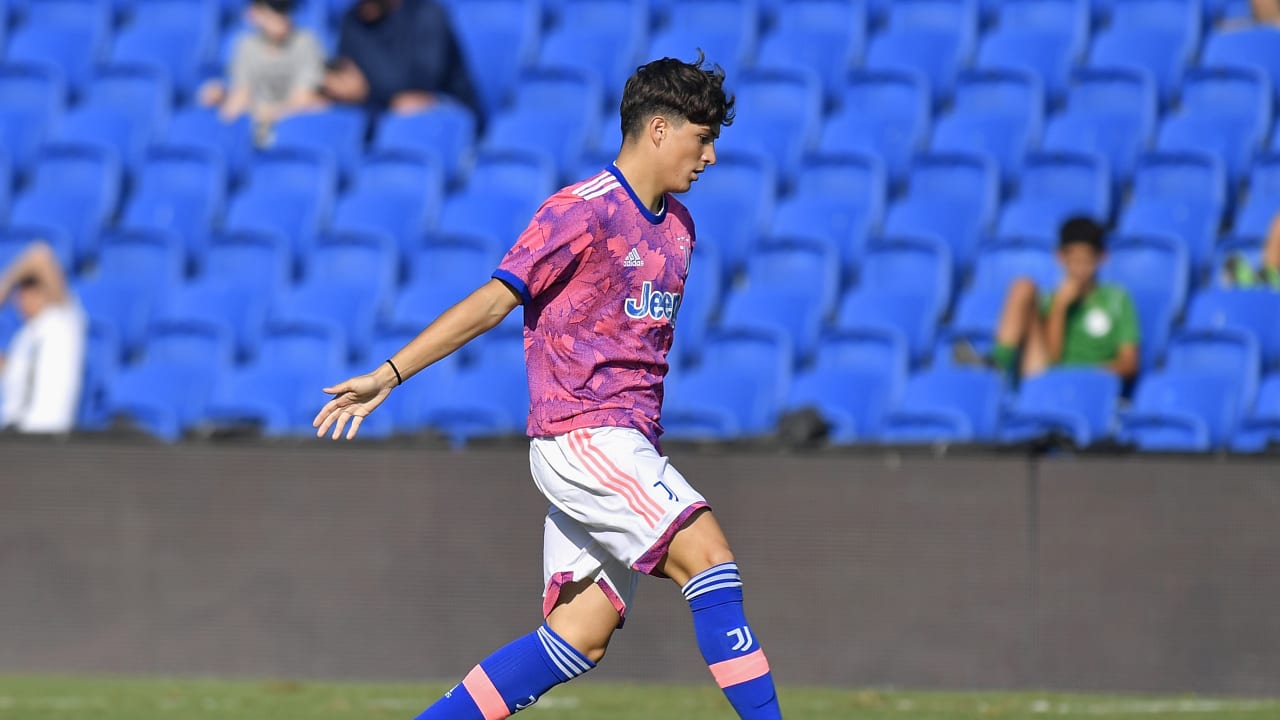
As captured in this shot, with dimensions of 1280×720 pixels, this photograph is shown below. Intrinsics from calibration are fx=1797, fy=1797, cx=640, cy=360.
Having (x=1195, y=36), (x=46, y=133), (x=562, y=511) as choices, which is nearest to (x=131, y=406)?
(x=46, y=133)

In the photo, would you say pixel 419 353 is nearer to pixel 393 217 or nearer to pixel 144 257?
pixel 393 217

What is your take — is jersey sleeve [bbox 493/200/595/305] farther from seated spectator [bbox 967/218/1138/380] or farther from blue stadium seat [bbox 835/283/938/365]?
blue stadium seat [bbox 835/283/938/365]

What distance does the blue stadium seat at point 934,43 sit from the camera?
12.0 meters

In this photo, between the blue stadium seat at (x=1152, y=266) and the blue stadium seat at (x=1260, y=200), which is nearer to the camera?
the blue stadium seat at (x=1152, y=266)

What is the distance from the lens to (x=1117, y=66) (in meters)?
11.2

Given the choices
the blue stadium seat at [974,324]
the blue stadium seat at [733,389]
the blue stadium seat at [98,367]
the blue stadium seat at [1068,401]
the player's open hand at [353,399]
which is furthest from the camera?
the blue stadium seat at [98,367]

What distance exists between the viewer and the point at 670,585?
7.82 meters

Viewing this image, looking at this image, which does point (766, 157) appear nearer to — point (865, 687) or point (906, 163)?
point (906, 163)

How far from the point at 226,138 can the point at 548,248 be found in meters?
8.58

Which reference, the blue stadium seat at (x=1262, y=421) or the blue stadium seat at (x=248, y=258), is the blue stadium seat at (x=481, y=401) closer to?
the blue stadium seat at (x=248, y=258)

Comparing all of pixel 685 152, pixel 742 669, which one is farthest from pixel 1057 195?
pixel 742 669

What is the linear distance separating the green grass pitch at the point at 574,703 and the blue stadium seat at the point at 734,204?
12.1 ft

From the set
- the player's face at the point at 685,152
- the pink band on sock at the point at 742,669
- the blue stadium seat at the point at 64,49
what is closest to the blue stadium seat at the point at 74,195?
the blue stadium seat at the point at 64,49

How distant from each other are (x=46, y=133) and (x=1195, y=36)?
26.3ft
